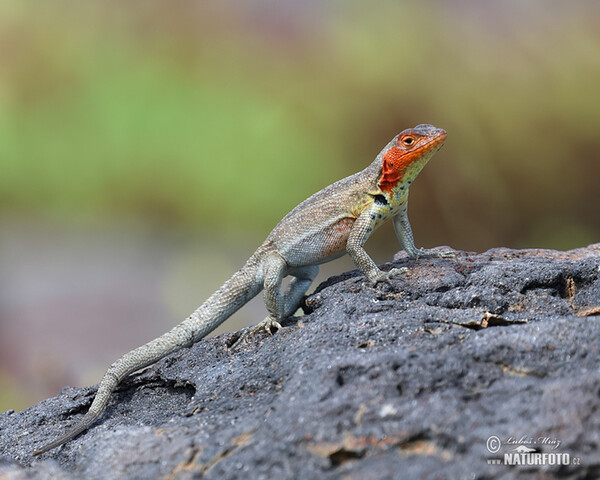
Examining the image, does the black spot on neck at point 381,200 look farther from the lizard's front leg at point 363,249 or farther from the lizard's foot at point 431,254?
the lizard's foot at point 431,254

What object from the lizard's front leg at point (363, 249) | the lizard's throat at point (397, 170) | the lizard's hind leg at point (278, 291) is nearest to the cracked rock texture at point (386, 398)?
the lizard's front leg at point (363, 249)

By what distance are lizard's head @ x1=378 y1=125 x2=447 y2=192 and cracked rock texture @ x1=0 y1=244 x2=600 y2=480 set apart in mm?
695

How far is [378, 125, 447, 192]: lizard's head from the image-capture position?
10.6 ft

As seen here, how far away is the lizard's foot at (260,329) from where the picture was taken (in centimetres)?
315

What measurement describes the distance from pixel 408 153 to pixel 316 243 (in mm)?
781

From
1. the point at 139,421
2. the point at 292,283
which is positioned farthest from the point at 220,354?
the point at 292,283

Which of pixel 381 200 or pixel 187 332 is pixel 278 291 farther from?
→ pixel 381 200

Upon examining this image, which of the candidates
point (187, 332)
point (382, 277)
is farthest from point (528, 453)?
point (187, 332)

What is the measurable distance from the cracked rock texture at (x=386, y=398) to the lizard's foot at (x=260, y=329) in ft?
0.47

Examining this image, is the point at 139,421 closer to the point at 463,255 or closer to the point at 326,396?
the point at 326,396

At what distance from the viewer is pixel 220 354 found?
3.11 metres

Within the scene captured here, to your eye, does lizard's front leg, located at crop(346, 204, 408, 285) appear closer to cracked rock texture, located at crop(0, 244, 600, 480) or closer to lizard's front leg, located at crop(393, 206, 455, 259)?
cracked rock texture, located at crop(0, 244, 600, 480)

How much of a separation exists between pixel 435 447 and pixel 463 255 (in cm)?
204

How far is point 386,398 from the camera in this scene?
1.89m
